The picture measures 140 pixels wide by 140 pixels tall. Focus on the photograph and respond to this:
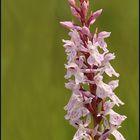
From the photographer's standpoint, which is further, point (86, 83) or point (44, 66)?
point (44, 66)

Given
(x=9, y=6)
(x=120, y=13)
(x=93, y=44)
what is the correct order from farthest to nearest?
(x=120, y=13), (x=9, y=6), (x=93, y=44)

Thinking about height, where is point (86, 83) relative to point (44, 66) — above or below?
below

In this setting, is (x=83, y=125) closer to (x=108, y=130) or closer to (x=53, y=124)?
(x=108, y=130)

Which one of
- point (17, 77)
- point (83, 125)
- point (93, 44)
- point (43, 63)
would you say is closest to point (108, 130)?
point (83, 125)

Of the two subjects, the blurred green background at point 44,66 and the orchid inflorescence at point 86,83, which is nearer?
the orchid inflorescence at point 86,83

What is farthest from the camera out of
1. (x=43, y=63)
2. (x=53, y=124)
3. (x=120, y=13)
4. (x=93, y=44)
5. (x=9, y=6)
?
(x=120, y=13)

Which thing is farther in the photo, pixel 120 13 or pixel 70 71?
pixel 120 13

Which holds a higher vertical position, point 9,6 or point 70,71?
point 9,6

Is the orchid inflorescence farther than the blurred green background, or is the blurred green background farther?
the blurred green background
